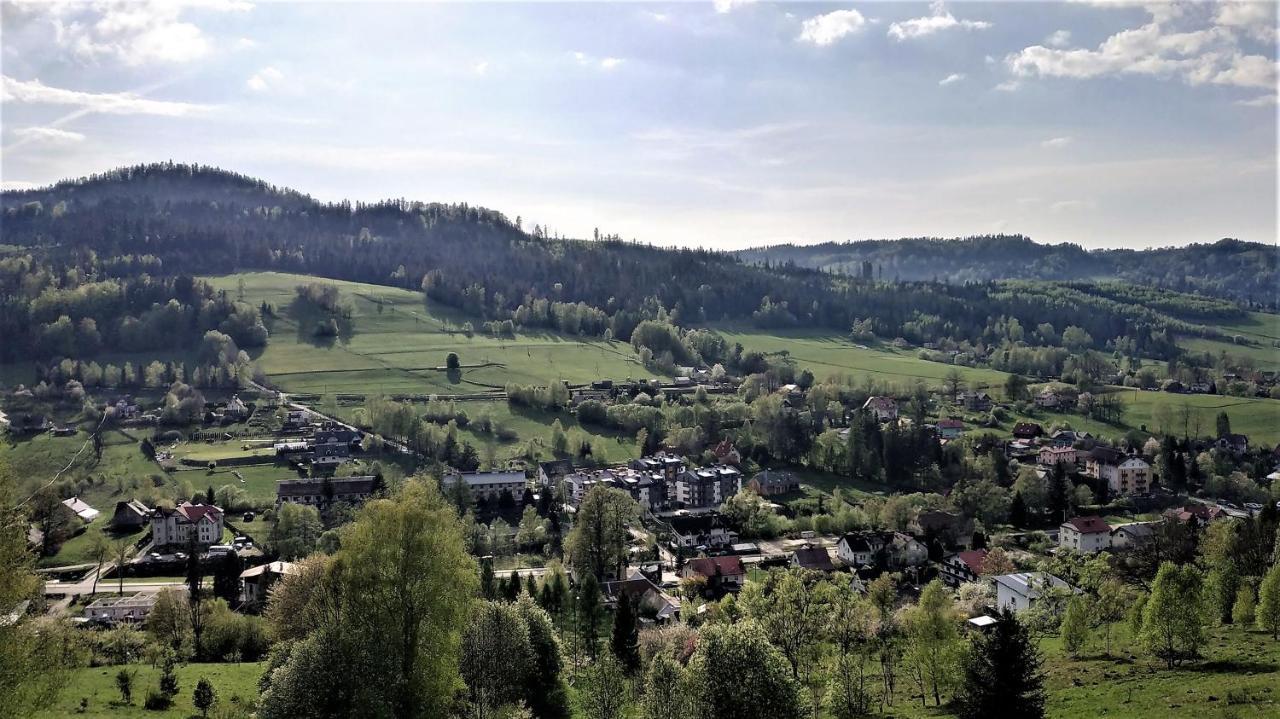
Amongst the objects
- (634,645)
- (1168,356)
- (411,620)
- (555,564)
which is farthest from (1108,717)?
(1168,356)

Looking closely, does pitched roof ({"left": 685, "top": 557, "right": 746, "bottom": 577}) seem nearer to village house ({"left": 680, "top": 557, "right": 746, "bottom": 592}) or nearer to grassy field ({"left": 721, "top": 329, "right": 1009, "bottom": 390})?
village house ({"left": 680, "top": 557, "right": 746, "bottom": 592})

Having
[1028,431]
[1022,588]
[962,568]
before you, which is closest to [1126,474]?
[1028,431]

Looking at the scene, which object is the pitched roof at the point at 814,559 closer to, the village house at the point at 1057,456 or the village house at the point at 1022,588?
the village house at the point at 1022,588

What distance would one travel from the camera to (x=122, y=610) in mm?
45438

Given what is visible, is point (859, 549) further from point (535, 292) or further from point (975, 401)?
point (535, 292)

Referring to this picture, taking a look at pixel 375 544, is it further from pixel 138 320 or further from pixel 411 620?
pixel 138 320

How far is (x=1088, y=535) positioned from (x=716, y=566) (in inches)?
1011

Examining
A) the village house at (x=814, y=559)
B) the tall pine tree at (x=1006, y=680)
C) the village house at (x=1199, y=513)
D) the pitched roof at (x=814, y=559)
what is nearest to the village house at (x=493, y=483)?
the village house at (x=814, y=559)

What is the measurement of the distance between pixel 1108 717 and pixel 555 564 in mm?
32543

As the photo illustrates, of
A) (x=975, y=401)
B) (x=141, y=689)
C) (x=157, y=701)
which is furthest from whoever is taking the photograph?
(x=975, y=401)

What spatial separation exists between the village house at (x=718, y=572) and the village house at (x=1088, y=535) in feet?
73.2

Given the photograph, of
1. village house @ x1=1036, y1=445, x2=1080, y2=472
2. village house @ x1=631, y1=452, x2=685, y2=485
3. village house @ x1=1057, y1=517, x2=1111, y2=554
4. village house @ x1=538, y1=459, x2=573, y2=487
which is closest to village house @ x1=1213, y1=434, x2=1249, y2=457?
village house @ x1=1036, y1=445, x2=1080, y2=472

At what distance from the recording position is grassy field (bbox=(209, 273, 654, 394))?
10550 centimetres

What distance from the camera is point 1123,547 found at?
5581 cm
